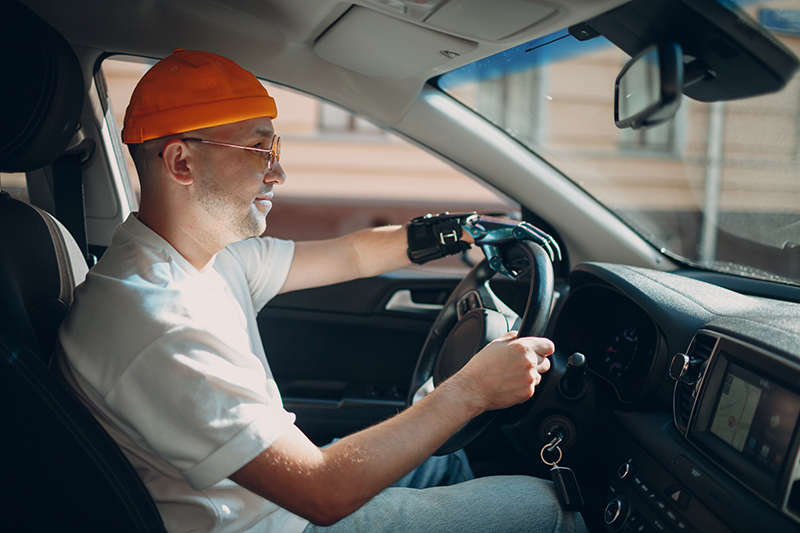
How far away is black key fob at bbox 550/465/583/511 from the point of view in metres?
1.40

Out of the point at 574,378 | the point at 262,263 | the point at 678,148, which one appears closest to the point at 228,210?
the point at 262,263

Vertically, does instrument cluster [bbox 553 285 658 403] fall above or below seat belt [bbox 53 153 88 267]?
below

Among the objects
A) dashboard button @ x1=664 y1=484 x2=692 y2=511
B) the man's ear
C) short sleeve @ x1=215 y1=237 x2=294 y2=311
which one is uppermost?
the man's ear

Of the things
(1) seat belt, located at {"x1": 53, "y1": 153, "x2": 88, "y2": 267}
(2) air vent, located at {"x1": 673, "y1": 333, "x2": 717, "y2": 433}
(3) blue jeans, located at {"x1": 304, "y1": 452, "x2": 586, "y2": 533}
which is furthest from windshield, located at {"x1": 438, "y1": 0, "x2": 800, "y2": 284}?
(1) seat belt, located at {"x1": 53, "y1": 153, "x2": 88, "y2": 267}

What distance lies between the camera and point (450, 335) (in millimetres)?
1745

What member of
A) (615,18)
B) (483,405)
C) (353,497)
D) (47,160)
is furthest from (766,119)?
(47,160)

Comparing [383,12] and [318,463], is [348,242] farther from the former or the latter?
[318,463]

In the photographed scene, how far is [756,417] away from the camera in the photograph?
1.13 m

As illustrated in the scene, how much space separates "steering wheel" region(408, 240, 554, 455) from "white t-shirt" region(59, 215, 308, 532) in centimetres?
48

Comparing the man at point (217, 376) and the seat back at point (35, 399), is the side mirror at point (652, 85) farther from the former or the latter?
the seat back at point (35, 399)

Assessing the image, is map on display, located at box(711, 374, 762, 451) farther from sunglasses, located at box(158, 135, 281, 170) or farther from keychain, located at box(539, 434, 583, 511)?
sunglasses, located at box(158, 135, 281, 170)

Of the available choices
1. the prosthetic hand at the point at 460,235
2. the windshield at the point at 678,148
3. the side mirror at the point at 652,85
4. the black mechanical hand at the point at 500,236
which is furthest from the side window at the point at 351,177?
the side mirror at the point at 652,85

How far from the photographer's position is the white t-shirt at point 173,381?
42.9 inches

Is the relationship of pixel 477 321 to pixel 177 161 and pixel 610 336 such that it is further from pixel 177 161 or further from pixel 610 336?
pixel 177 161
